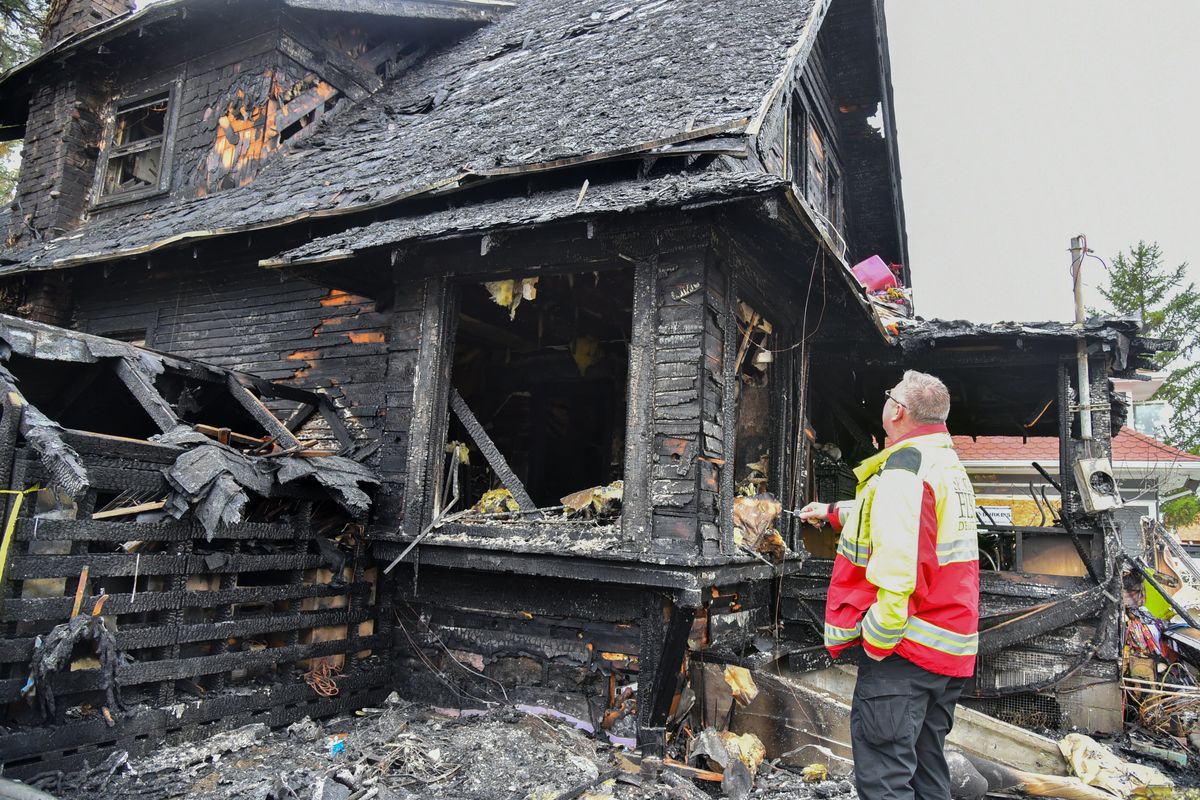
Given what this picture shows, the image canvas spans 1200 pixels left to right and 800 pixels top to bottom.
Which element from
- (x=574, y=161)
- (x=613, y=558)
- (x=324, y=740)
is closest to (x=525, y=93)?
(x=574, y=161)

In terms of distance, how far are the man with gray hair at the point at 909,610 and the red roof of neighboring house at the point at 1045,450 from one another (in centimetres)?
1352

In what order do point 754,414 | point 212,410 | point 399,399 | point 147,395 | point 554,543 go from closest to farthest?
1. point 147,395
2. point 554,543
3. point 399,399
4. point 212,410
5. point 754,414

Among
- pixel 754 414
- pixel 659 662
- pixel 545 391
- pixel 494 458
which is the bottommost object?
pixel 659 662

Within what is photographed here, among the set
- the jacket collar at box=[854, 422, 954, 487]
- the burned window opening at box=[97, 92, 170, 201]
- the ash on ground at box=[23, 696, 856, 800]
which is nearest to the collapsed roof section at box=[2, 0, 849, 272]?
the burned window opening at box=[97, 92, 170, 201]

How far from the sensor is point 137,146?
395 inches

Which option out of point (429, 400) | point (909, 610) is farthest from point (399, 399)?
point (909, 610)

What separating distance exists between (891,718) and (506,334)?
22.5ft

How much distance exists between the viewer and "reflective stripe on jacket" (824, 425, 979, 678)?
3035mm

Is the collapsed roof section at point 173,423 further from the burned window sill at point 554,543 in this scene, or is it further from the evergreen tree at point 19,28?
the evergreen tree at point 19,28

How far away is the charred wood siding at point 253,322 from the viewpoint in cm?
705

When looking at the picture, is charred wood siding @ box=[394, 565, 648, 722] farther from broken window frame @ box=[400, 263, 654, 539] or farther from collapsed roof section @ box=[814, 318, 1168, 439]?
collapsed roof section @ box=[814, 318, 1168, 439]

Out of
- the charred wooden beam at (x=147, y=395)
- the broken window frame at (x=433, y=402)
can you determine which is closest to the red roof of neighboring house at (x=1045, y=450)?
the broken window frame at (x=433, y=402)

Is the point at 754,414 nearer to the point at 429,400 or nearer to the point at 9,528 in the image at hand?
the point at 429,400

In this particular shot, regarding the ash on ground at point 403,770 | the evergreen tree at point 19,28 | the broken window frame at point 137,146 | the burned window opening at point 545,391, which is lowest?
the ash on ground at point 403,770
